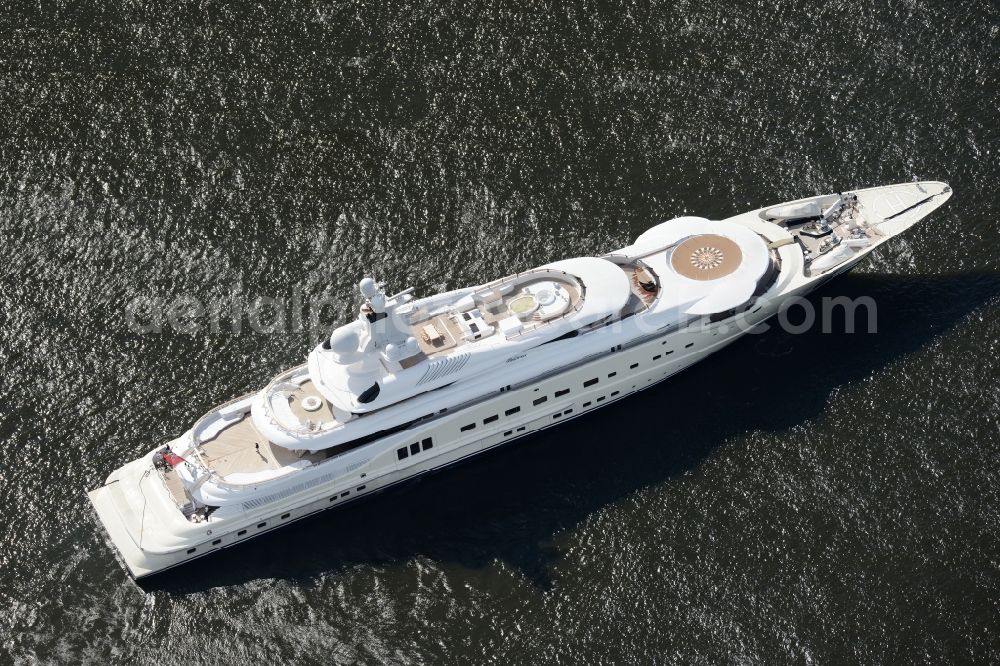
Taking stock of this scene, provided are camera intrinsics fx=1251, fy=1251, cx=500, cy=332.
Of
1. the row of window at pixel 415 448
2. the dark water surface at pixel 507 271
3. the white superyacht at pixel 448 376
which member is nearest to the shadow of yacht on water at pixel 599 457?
the dark water surface at pixel 507 271

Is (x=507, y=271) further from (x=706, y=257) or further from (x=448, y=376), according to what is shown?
(x=706, y=257)

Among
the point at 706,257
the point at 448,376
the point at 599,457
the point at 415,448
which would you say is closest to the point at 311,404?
the point at 415,448

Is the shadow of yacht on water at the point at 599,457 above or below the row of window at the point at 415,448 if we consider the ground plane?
below

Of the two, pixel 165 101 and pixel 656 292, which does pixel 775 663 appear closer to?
pixel 656 292

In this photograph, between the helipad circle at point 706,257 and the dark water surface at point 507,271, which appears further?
the helipad circle at point 706,257

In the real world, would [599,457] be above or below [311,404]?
below

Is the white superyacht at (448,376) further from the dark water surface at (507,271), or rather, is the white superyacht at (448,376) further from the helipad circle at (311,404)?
the dark water surface at (507,271)

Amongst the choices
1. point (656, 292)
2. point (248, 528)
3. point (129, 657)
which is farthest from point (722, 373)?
point (129, 657)
